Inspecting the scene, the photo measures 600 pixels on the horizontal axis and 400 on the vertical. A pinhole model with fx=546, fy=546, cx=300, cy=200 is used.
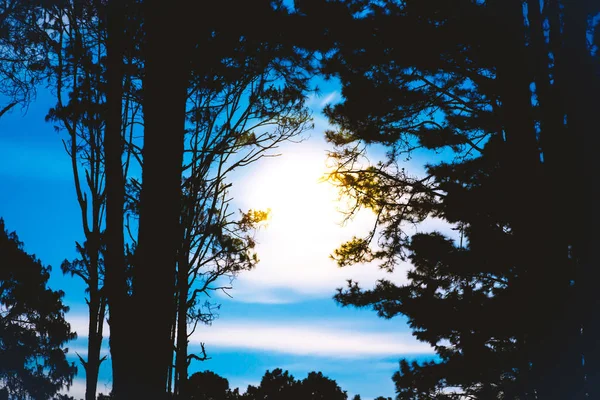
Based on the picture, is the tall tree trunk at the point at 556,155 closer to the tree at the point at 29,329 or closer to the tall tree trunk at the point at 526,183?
the tall tree trunk at the point at 526,183

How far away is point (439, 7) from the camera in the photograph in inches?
337

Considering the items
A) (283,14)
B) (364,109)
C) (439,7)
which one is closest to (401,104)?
(364,109)

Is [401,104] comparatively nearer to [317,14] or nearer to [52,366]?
[317,14]

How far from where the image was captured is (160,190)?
4.62m

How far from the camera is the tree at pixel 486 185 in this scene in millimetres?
7820

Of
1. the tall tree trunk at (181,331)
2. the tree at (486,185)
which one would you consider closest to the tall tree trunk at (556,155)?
the tree at (486,185)

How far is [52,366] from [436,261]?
18.9m

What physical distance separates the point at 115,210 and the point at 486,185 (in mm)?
6046

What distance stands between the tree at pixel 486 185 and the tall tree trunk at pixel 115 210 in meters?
3.86

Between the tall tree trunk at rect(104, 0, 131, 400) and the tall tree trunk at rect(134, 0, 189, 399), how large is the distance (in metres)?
0.28

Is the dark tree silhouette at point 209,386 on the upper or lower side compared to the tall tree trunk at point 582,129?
lower

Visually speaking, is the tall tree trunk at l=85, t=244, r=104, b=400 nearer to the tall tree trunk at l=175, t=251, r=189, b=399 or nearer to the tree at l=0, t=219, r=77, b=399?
the tall tree trunk at l=175, t=251, r=189, b=399

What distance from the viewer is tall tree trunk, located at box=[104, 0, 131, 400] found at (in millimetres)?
5111

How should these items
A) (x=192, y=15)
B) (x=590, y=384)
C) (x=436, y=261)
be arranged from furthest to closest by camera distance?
1. (x=436, y=261)
2. (x=590, y=384)
3. (x=192, y=15)
